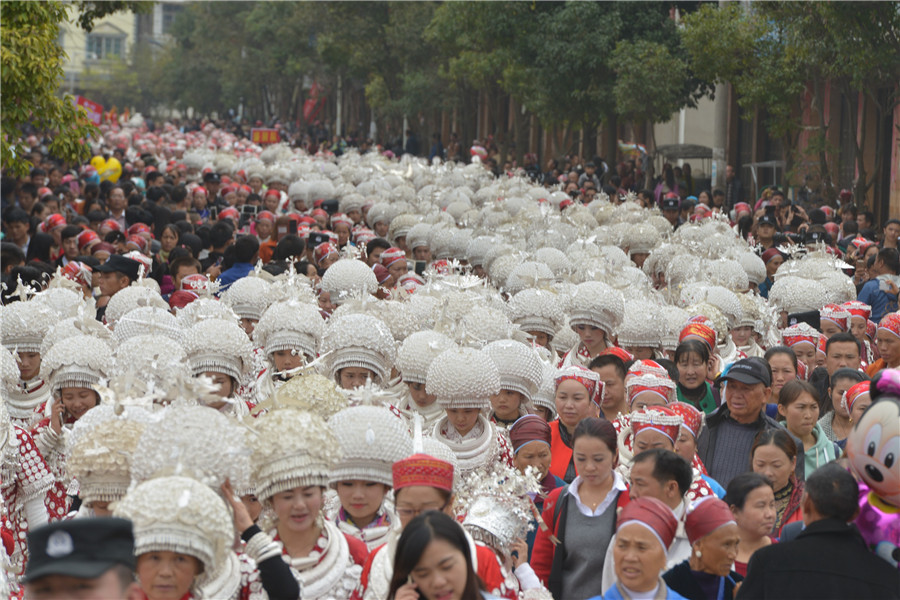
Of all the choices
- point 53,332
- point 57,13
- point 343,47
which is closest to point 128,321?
point 53,332

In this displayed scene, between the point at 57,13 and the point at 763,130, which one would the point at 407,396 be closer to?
the point at 57,13

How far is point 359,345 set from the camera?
26.8ft

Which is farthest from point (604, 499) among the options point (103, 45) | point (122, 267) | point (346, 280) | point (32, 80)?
point (103, 45)

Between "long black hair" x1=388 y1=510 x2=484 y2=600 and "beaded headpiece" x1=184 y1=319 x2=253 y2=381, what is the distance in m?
3.12

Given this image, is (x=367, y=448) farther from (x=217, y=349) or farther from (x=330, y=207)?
(x=330, y=207)

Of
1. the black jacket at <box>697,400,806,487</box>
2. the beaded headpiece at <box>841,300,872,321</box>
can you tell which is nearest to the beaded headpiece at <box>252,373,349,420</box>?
the black jacket at <box>697,400,806,487</box>

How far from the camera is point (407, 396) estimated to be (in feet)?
27.1

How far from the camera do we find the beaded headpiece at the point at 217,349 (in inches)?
299

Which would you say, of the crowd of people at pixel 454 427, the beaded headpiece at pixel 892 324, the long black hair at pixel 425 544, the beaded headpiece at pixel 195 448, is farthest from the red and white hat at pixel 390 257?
the long black hair at pixel 425 544

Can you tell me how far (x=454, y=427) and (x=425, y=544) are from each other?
259 centimetres

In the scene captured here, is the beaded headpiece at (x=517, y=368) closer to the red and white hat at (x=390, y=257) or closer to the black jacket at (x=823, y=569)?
the black jacket at (x=823, y=569)

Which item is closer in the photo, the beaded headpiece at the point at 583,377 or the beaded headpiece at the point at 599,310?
the beaded headpiece at the point at 583,377

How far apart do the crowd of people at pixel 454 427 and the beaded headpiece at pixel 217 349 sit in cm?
2

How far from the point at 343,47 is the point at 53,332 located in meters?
37.9
